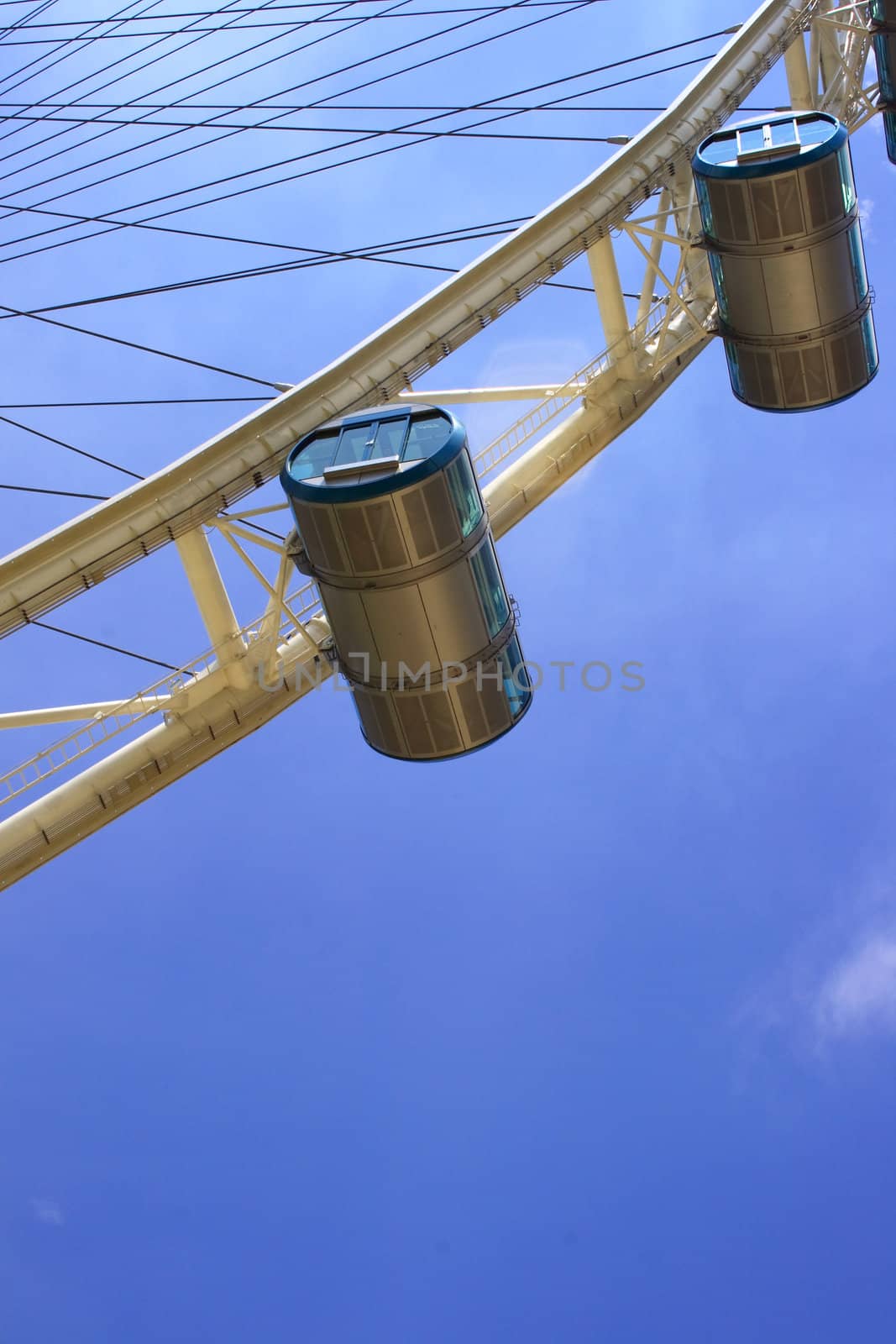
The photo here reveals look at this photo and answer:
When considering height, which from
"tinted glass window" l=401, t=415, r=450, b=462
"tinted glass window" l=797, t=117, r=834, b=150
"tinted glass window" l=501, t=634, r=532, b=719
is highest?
"tinted glass window" l=797, t=117, r=834, b=150

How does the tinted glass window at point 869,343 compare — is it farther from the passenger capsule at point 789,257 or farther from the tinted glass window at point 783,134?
the tinted glass window at point 783,134

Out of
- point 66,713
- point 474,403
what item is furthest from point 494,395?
point 66,713

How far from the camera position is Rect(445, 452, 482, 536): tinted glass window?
12.7m

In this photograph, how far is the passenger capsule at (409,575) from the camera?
12.5m

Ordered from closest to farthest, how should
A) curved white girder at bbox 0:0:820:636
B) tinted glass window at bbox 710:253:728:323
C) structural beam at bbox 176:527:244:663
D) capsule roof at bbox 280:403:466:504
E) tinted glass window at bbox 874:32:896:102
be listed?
capsule roof at bbox 280:403:466:504 → curved white girder at bbox 0:0:820:636 → structural beam at bbox 176:527:244:663 → tinted glass window at bbox 710:253:728:323 → tinted glass window at bbox 874:32:896:102

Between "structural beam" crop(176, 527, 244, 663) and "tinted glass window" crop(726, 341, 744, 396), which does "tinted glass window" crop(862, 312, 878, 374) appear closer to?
"tinted glass window" crop(726, 341, 744, 396)

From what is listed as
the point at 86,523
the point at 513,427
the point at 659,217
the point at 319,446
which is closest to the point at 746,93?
the point at 659,217

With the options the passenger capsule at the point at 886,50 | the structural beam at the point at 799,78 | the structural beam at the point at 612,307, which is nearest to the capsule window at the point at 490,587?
the structural beam at the point at 612,307

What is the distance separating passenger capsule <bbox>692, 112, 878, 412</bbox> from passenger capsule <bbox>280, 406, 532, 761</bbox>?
453 centimetres

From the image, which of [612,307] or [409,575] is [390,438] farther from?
[612,307]

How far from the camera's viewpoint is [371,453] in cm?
1274

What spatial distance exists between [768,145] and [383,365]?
15.4ft

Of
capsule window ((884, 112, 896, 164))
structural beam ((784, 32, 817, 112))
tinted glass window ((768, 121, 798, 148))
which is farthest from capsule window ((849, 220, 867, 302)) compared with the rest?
capsule window ((884, 112, 896, 164))

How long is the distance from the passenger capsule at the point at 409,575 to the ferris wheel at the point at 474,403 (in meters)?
0.03
